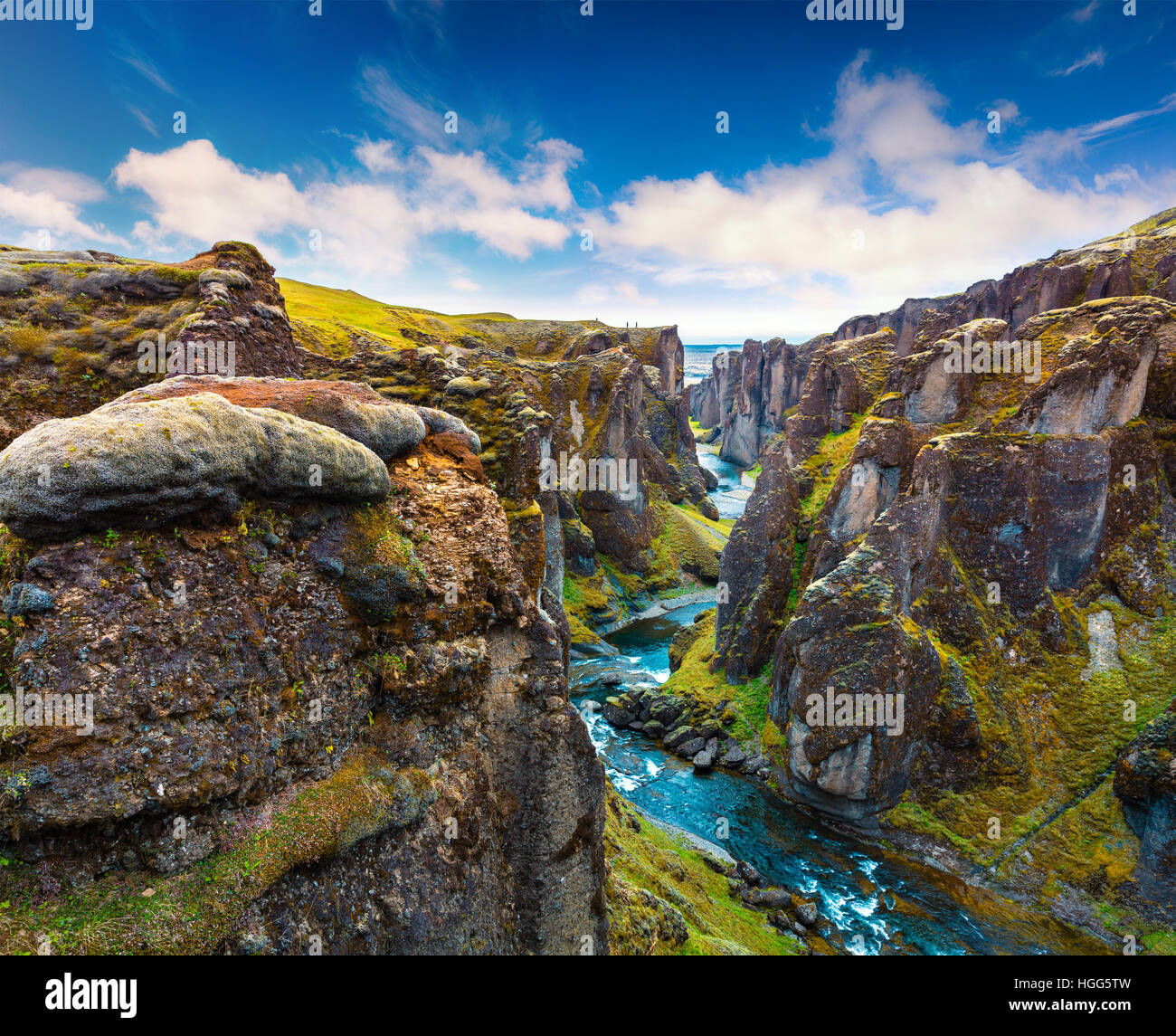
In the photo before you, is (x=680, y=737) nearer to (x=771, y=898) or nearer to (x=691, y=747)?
(x=691, y=747)

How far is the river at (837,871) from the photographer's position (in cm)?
2320

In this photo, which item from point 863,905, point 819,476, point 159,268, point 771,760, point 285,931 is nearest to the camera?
point 285,931

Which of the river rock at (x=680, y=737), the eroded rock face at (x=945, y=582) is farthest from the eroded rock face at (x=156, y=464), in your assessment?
the river rock at (x=680, y=737)

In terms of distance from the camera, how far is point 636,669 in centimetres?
5422

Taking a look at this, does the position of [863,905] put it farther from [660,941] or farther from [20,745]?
[20,745]

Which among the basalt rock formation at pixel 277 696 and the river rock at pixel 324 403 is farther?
the river rock at pixel 324 403

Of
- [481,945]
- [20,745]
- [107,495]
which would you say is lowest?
[481,945]

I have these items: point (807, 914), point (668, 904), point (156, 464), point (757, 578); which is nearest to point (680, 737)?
point (757, 578)

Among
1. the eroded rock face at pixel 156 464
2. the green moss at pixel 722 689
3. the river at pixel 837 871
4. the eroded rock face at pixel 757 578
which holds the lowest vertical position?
the river at pixel 837 871

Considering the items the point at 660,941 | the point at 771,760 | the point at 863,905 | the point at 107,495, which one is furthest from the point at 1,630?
the point at 771,760

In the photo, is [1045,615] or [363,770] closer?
[363,770]

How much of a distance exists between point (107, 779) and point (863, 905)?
2971 centimetres

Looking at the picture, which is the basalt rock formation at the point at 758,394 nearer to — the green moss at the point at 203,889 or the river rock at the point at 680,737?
the river rock at the point at 680,737

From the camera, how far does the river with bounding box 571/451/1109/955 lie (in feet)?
76.1
